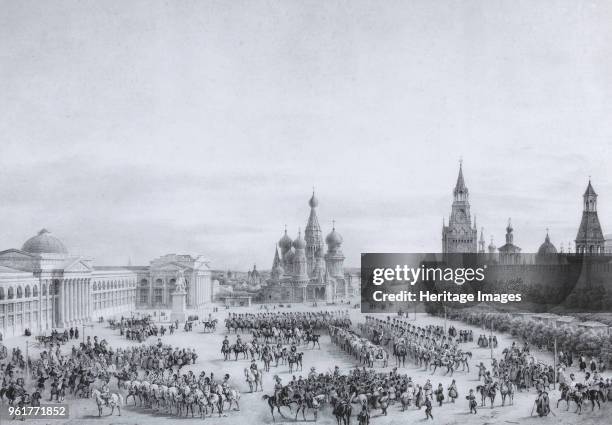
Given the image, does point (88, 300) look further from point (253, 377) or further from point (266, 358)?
point (253, 377)

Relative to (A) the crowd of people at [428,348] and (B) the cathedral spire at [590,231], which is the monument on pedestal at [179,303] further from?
(B) the cathedral spire at [590,231]

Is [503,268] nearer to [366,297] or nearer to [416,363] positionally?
[366,297]

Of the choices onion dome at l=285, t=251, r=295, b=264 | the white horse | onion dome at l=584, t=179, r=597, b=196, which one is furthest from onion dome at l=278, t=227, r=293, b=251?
the white horse

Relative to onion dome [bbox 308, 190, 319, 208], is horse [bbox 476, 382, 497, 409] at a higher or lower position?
lower

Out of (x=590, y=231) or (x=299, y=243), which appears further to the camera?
(x=299, y=243)

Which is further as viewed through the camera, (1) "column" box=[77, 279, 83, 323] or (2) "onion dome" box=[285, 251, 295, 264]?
(2) "onion dome" box=[285, 251, 295, 264]

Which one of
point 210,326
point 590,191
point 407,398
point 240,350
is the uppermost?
point 590,191

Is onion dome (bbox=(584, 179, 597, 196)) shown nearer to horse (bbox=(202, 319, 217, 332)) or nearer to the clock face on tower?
the clock face on tower

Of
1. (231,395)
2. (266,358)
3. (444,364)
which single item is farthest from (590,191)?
(231,395)
